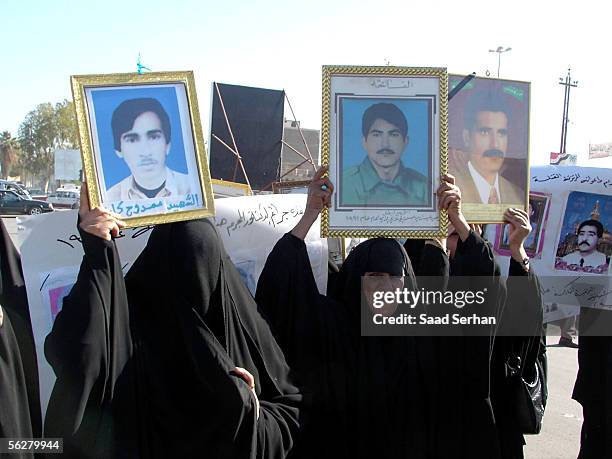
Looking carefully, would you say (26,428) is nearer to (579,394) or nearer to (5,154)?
(579,394)

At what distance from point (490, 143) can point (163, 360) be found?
1.71m

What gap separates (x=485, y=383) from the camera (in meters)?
2.46

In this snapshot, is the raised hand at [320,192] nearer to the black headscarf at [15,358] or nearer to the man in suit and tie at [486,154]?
the man in suit and tie at [486,154]

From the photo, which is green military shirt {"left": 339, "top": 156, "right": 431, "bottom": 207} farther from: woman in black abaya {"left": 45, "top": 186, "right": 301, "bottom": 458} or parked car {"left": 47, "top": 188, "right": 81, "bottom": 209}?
parked car {"left": 47, "top": 188, "right": 81, "bottom": 209}

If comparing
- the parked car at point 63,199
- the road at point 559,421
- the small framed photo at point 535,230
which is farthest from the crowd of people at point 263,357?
the parked car at point 63,199

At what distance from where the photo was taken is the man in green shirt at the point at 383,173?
2414 millimetres

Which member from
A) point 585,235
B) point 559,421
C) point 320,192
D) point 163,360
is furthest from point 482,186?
point 559,421

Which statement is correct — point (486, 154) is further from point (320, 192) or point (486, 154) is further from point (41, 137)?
point (41, 137)

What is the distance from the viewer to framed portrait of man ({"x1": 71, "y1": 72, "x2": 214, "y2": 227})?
199cm

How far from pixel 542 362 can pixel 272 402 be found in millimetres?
1370

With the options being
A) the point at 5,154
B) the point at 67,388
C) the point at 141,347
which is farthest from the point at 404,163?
the point at 5,154

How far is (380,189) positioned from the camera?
2.42m

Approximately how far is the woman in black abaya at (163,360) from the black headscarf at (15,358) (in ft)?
0.51

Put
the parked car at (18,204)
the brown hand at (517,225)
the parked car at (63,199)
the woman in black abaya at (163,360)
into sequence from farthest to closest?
the parked car at (63,199) → the parked car at (18,204) → the brown hand at (517,225) → the woman in black abaya at (163,360)
